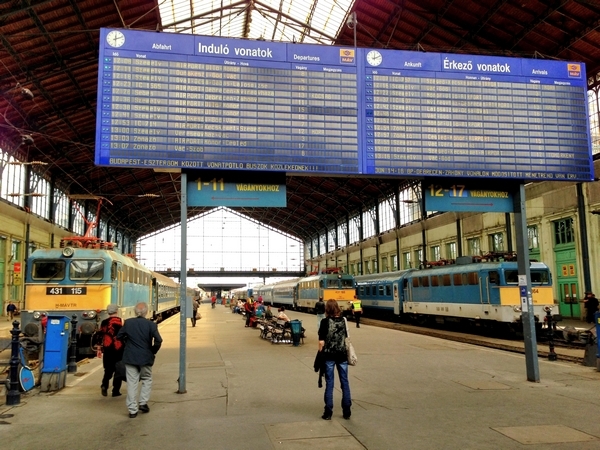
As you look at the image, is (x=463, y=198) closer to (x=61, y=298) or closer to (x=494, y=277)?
(x=494, y=277)

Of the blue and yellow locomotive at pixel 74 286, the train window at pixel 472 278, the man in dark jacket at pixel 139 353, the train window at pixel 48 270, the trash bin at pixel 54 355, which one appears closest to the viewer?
the man in dark jacket at pixel 139 353

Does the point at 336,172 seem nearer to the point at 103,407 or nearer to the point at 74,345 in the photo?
the point at 103,407

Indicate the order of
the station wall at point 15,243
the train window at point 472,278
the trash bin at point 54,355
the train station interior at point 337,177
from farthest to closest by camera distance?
1. the station wall at point 15,243
2. the train window at point 472,278
3. the trash bin at point 54,355
4. the train station interior at point 337,177

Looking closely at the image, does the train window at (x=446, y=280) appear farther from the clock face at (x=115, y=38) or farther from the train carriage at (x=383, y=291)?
the clock face at (x=115, y=38)

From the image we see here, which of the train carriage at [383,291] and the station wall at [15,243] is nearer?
the train carriage at [383,291]

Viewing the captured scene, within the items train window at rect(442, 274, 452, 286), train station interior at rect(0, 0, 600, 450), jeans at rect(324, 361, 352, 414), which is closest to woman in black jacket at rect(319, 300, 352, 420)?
jeans at rect(324, 361, 352, 414)

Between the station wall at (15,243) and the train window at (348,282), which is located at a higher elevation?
the station wall at (15,243)

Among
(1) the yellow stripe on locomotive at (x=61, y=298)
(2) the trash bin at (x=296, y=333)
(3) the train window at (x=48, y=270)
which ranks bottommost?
(2) the trash bin at (x=296, y=333)

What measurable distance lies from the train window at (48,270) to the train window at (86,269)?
284 mm

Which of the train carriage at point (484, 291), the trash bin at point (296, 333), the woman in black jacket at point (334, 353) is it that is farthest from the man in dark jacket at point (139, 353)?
the train carriage at point (484, 291)

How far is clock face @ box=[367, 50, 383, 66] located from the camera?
1048 cm

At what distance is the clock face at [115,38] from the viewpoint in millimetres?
→ 9539

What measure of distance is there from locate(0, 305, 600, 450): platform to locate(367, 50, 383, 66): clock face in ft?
21.7

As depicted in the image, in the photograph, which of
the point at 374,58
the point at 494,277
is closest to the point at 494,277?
the point at 494,277
